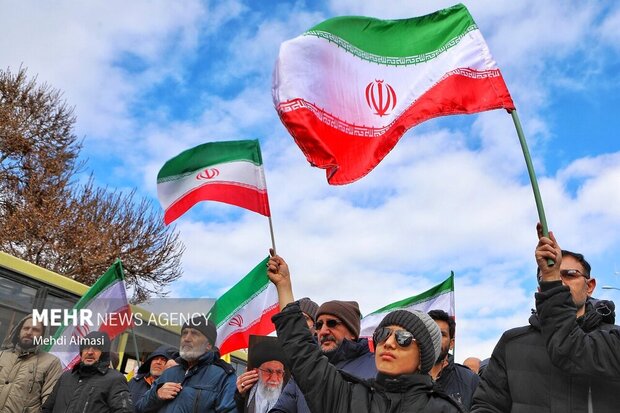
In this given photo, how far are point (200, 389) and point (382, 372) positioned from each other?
99.3 inches

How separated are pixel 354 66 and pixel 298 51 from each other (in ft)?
1.20

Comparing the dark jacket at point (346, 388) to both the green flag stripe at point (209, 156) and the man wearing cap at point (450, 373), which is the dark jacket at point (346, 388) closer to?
the man wearing cap at point (450, 373)

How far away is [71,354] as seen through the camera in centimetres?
835

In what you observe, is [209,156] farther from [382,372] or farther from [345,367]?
[382,372]

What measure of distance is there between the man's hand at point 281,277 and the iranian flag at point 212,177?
1.68 m

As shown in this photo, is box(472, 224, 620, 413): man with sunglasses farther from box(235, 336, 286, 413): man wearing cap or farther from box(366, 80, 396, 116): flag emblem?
box(235, 336, 286, 413): man wearing cap

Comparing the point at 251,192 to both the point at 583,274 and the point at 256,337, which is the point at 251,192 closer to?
the point at 256,337

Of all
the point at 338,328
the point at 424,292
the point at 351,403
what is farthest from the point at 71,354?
the point at 351,403

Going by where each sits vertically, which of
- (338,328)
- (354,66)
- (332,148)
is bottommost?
(338,328)

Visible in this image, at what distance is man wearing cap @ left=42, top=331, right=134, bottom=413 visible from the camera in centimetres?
616

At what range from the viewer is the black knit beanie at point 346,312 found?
4207mm

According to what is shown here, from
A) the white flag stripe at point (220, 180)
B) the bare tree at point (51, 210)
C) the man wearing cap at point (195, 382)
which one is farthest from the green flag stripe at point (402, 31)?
the bare tree at point (51, 210)

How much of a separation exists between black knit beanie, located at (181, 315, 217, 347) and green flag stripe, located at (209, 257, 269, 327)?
3812 millimetres

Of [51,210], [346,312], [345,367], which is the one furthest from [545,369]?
[51,210]
